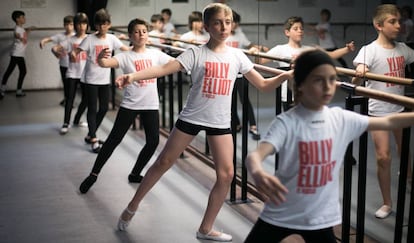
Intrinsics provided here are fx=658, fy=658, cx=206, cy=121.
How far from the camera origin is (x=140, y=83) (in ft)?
16.1

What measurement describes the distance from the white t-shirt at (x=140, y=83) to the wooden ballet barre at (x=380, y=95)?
1.83 m

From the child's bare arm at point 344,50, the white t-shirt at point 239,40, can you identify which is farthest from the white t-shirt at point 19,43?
the child's bare arm at point 344,50

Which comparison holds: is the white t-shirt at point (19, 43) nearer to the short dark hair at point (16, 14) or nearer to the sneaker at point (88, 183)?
the short dark hair at point (16, 14)

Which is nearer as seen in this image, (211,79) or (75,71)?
(211,79)

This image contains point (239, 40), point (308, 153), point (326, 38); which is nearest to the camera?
point (308, 153)

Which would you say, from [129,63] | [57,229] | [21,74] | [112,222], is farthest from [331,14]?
[21,74]

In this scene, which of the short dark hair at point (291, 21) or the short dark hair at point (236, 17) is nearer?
the short dark hair at point (291, 21)

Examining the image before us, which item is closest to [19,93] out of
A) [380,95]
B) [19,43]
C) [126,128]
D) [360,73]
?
[19,43]

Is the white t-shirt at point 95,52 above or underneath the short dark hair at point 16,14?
underneath

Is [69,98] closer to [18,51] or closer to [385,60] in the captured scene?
[18,51]

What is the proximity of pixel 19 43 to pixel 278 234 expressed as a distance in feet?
28.7

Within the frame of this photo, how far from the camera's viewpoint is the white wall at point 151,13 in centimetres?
437

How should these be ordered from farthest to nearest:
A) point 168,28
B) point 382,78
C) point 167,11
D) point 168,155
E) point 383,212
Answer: point 168,28
point 167,11
point 383,212
point 168,155
point 382,78

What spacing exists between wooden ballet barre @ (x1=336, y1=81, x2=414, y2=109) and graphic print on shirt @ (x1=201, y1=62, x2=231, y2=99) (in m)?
0.65
